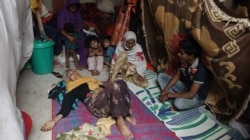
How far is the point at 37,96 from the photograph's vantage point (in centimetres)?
232

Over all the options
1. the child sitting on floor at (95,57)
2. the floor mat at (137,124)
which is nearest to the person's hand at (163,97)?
the floor mat at (137,124)

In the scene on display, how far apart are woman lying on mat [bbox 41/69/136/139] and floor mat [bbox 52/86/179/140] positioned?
0.04 metres

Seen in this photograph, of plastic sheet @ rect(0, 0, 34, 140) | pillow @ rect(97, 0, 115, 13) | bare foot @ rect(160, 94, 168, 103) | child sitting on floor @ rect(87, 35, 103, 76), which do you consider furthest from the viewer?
pillow @ rect(97, 0, 115, 13)

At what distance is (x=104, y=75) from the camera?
2.72 metres

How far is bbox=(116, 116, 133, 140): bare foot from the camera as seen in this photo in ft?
6.19

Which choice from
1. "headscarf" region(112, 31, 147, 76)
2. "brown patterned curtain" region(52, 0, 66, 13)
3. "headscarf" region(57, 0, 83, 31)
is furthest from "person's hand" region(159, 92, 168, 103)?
"brown patterned curtain" region(52, 0, 66, 13)

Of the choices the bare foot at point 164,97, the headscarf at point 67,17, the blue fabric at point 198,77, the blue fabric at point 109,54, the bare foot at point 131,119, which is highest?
the headscarf at point 67,17

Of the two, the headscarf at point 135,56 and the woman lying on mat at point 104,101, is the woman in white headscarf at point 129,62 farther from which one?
the woman lying on mat at point 104,101

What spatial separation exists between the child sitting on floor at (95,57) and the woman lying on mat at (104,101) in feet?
1.72

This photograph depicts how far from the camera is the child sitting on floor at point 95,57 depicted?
9.04 ft

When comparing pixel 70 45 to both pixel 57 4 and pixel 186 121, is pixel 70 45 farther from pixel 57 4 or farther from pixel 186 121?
pixel 186 121

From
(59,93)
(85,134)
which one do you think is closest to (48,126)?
(85,134)

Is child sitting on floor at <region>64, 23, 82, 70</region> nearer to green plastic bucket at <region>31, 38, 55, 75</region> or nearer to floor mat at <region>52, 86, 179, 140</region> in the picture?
green plastic bucket at <region>31, 38, 55, 75</region>

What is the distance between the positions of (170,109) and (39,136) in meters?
0.99
